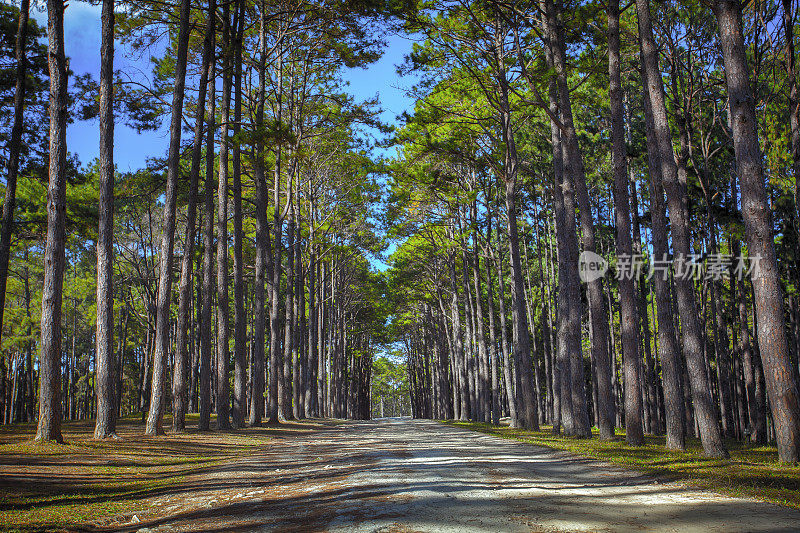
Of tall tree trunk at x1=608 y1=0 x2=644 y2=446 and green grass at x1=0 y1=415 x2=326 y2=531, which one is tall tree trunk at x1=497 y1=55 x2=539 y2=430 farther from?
green grass at x1=0 y1=415 x2=326 y2=531

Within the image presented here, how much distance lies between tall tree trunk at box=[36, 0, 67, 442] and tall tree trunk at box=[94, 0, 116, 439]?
105 centimetres

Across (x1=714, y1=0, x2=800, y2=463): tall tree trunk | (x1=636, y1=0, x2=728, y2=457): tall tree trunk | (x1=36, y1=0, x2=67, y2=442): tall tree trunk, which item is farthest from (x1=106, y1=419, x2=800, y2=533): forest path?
(x1=36, y1=0, x2=67, y2=442): tall tree trunk

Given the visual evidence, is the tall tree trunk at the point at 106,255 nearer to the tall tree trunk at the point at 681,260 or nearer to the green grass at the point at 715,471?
the green grass at the point at 715,471

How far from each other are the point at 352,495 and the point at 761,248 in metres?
6.84

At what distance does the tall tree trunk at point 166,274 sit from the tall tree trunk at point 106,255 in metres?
1.21

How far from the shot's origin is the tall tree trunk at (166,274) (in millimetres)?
13211

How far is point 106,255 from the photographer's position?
40.6ft

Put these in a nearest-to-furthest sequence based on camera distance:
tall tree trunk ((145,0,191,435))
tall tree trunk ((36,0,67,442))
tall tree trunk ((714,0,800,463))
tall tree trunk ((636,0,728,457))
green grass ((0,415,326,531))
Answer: green grass ((0,415,326,531)), tall tree trunk ((714,0,800,463)), tall tree trunk ((636,0,728,457)), tall tree trunk ((36,0,67,442)), tall tree trunk ((145,0,191,435))

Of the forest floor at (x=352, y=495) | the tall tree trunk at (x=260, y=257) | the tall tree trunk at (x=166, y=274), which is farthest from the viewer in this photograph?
the tall tree trunk at (x=260, y=257)

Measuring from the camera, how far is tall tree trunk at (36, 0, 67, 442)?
1040 centimetres

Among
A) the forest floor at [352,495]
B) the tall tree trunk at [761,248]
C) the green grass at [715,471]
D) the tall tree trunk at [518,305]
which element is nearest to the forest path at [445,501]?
the forest floor at [352,495]

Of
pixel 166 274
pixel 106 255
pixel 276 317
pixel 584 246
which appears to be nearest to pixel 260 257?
pixel 276 317

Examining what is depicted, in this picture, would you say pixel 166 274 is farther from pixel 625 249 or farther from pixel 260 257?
pixel 625 249

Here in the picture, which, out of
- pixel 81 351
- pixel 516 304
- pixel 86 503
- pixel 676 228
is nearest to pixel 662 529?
pixel 86 503
